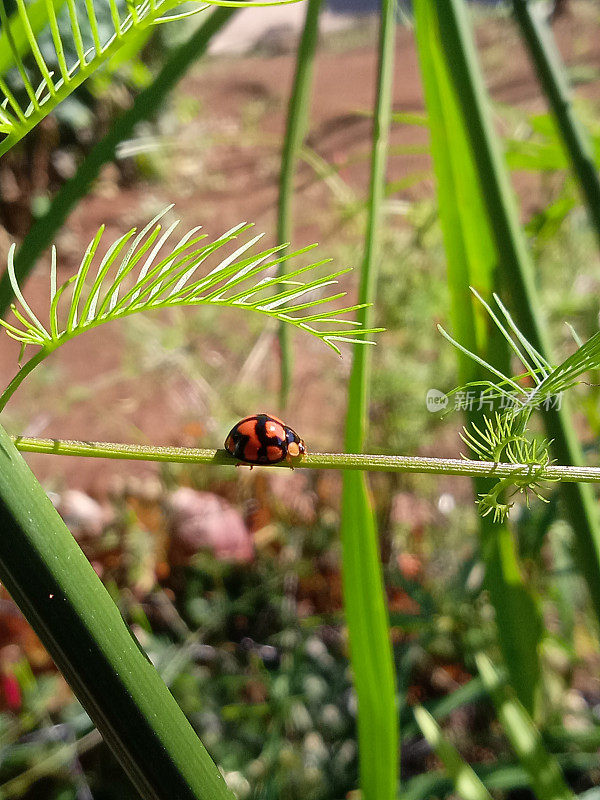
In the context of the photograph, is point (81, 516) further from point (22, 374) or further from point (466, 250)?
point (22, 374)

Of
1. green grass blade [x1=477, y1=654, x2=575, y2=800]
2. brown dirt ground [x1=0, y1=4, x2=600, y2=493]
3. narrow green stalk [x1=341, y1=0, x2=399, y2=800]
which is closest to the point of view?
narrow green stalk [x1=341, y1=0, x2=399, y2=800]

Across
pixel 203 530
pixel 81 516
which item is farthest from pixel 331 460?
pixel 81 516

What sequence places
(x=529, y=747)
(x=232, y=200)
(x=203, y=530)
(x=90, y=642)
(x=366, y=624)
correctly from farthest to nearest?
(x=232, y=200) → (x=203, y=530) → (x=529, y=747) → (x=366, y=624) → (x=90, y=642)

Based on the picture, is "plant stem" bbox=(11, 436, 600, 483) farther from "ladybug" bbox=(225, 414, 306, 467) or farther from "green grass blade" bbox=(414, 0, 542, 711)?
"green grass blade" bbox=(414, 0, 542, 711)

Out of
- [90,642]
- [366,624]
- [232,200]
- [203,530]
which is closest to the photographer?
[90,642]

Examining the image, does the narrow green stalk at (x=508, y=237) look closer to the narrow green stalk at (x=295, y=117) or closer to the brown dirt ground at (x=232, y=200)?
the narrow green stalk at (x=295, y=117)

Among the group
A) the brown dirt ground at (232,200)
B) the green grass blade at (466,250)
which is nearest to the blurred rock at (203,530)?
the brown dirt ground at (232,200)

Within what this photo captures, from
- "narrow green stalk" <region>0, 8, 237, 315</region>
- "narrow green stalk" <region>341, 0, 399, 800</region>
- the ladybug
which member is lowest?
"narrow green stalk" <region>341, 0, 399, 800</region>

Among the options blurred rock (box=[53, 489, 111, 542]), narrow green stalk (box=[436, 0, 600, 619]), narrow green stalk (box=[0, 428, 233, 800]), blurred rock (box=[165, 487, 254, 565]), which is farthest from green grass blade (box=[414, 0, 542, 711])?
blurred rock (box=[53, 489, 111, 542])
